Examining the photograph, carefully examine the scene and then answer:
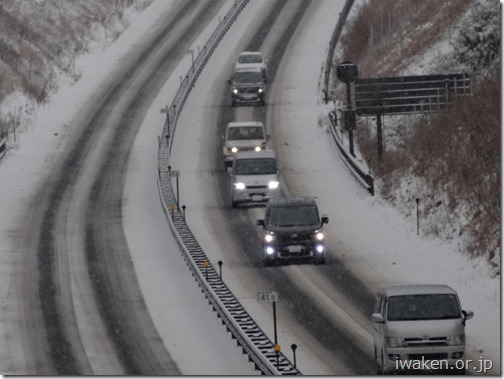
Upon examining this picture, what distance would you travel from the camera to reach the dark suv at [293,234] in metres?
37.9

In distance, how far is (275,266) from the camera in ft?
126

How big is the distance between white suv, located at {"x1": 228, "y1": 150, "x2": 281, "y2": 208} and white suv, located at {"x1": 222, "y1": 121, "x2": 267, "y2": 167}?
6.95 meters

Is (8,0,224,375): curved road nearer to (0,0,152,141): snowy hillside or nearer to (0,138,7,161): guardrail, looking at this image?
(0,138,7,161): guardrail

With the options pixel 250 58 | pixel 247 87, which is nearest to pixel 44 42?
pixel 250 58

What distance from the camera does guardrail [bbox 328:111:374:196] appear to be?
159 ft

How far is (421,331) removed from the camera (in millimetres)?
25891

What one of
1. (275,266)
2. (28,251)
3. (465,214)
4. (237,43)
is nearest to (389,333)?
(275,266)

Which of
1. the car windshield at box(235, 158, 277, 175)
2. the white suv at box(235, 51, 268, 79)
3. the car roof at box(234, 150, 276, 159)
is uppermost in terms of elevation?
the white suv at box(235, 51, 268, 79)

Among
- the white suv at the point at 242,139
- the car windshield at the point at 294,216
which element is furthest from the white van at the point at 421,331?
the white suv at the point at 242,139

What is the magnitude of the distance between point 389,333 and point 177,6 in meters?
69.6

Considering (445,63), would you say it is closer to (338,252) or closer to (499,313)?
(338,252)

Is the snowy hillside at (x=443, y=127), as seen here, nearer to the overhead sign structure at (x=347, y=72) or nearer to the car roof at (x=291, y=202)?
the overhead sign structure at (x=347, y=72)

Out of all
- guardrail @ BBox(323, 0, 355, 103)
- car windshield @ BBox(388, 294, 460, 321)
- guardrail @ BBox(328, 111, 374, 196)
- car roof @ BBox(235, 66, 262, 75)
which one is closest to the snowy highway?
guardrail @ BBox(328, 111, 374, 196)

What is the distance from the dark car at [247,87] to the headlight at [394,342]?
42.4 meters
